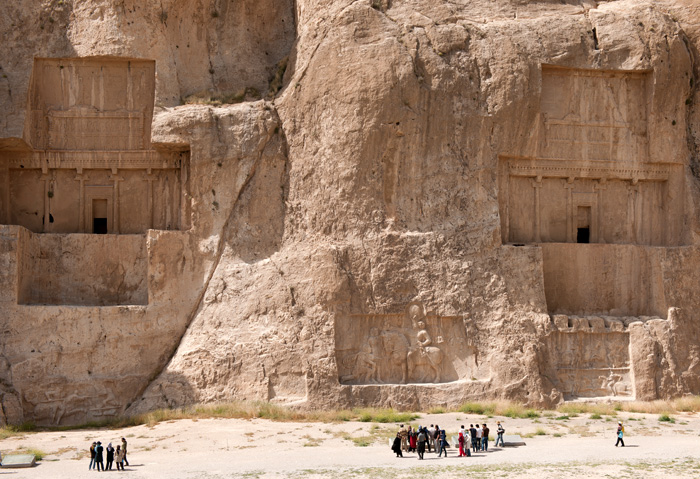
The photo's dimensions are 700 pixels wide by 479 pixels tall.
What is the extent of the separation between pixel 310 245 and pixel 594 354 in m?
7.82

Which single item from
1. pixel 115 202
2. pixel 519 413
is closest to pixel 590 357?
pixel 519 413

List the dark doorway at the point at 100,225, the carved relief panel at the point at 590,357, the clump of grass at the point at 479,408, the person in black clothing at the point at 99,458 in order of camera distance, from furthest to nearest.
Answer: the dark doorway at the point at 100,225, the carved relief panel at the point at 590,357, the clump of grass at the point at 479,408, the person in black clothing at the point at 99,458

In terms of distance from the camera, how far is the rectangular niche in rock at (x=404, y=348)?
2338cm

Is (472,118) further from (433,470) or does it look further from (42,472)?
(42,472)

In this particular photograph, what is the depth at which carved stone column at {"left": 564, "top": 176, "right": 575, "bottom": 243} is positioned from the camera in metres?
25.5

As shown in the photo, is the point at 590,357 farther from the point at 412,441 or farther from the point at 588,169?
the point at 412,441

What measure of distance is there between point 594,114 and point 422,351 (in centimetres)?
804

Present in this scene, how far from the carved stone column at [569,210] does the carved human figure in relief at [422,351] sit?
16.4 ft

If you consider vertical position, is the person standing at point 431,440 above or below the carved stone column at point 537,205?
below

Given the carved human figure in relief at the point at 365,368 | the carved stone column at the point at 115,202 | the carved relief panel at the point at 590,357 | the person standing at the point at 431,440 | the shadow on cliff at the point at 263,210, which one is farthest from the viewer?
the carved stone column at the point at 115,202

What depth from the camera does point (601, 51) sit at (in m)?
25.1

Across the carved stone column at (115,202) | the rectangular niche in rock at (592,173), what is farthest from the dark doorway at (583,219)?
the carved stone column at (115,202)

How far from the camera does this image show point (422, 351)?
2355 centimetres

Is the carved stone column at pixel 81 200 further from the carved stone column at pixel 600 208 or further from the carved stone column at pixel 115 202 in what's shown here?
the carved stone column at pixel 600 208
